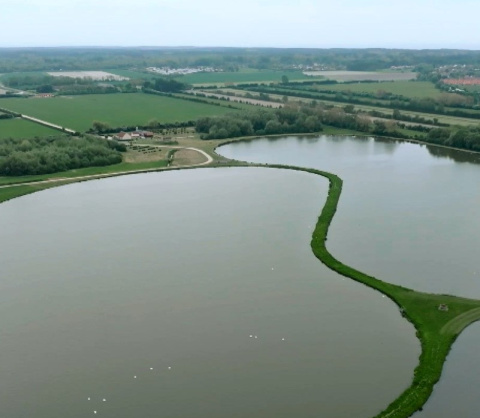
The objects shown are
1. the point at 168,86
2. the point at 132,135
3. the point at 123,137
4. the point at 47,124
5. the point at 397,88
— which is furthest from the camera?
the point at 397,88

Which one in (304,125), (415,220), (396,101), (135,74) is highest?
(396,101)

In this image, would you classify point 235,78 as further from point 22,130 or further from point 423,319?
point 423,319

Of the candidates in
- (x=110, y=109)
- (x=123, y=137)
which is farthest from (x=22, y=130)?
(x=110, y=109)

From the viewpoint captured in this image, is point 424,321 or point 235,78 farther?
point 235,78

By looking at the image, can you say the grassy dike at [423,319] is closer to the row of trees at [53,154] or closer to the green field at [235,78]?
the row of trees at [53,154]

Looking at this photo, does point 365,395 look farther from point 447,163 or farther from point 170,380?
point 447,163

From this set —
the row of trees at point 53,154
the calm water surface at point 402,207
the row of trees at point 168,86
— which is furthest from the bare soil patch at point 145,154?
the row of trees at point 168,86
